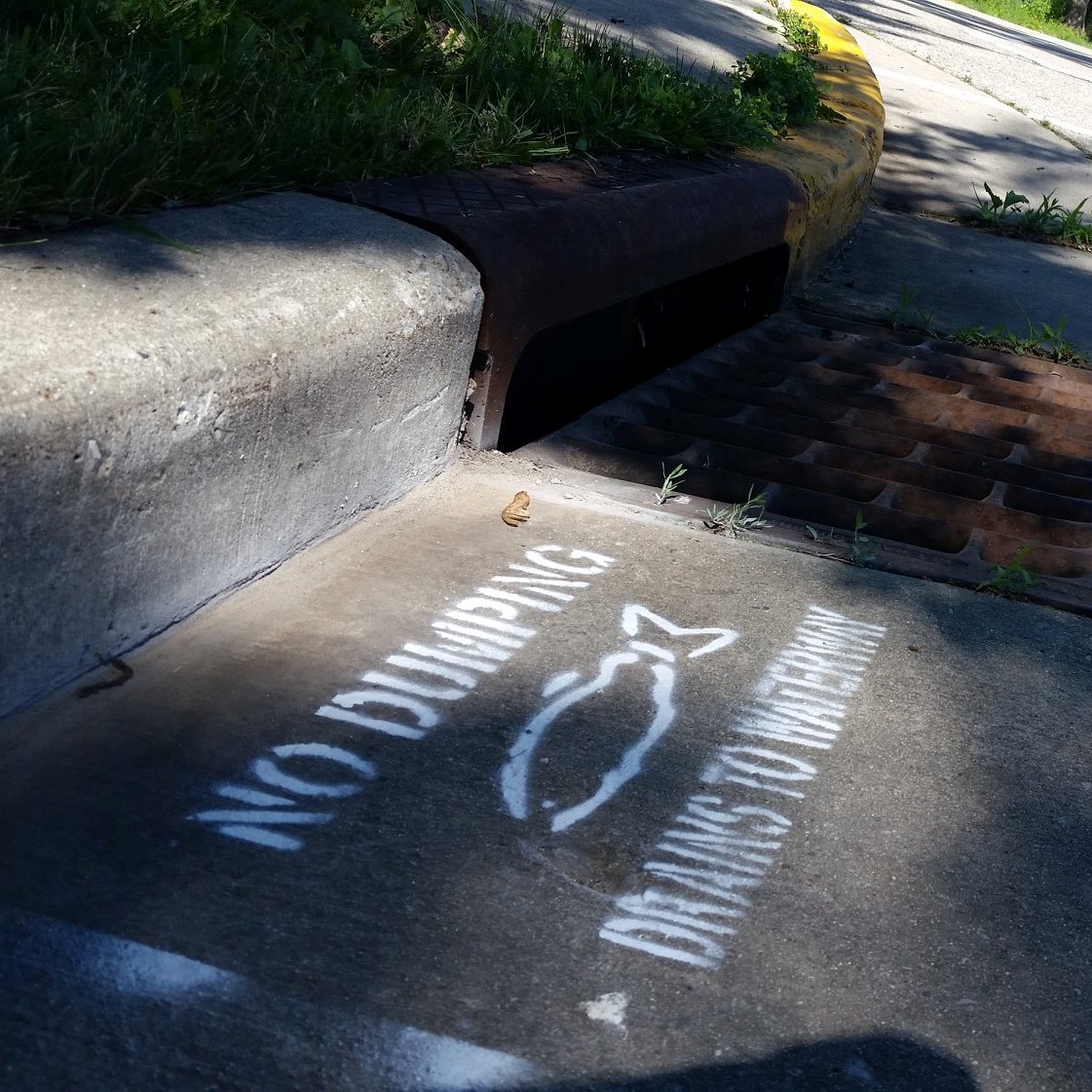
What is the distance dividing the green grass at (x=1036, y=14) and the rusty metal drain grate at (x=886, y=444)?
13.4 metres

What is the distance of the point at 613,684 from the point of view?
221 centimetres

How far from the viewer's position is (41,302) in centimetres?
195

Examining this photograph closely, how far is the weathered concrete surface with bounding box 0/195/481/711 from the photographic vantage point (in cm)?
181

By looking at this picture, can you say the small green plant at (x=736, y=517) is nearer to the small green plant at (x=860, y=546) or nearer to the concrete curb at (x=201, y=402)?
the small green plant at (x=860, y=546)

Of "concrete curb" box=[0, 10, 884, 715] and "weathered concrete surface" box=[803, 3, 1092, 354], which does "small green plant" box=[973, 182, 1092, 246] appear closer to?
"weathered concrete surface" box=[803, 3, 1092, 354]

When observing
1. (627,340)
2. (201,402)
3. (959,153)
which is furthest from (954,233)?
(201,402)

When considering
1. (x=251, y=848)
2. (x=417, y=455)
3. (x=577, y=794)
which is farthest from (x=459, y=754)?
(x=417, y=455)

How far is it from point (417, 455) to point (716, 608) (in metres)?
0.73

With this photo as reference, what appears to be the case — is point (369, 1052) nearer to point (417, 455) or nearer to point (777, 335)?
point (417, 455)

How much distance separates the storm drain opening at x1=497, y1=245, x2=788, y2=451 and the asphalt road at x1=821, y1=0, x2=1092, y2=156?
172 inches

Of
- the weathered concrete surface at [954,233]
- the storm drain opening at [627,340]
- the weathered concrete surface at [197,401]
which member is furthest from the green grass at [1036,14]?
the weathered concrete surface at [197,401]

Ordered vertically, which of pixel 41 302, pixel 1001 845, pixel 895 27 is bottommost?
pixel 1001 845

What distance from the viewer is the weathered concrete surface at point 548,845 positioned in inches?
57.4

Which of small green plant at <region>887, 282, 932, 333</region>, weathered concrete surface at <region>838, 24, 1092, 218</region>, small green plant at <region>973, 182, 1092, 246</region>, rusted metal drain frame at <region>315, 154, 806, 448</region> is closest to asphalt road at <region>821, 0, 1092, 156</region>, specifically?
weathered concrete surface at <region>838, 24, 1092, 218</region>
